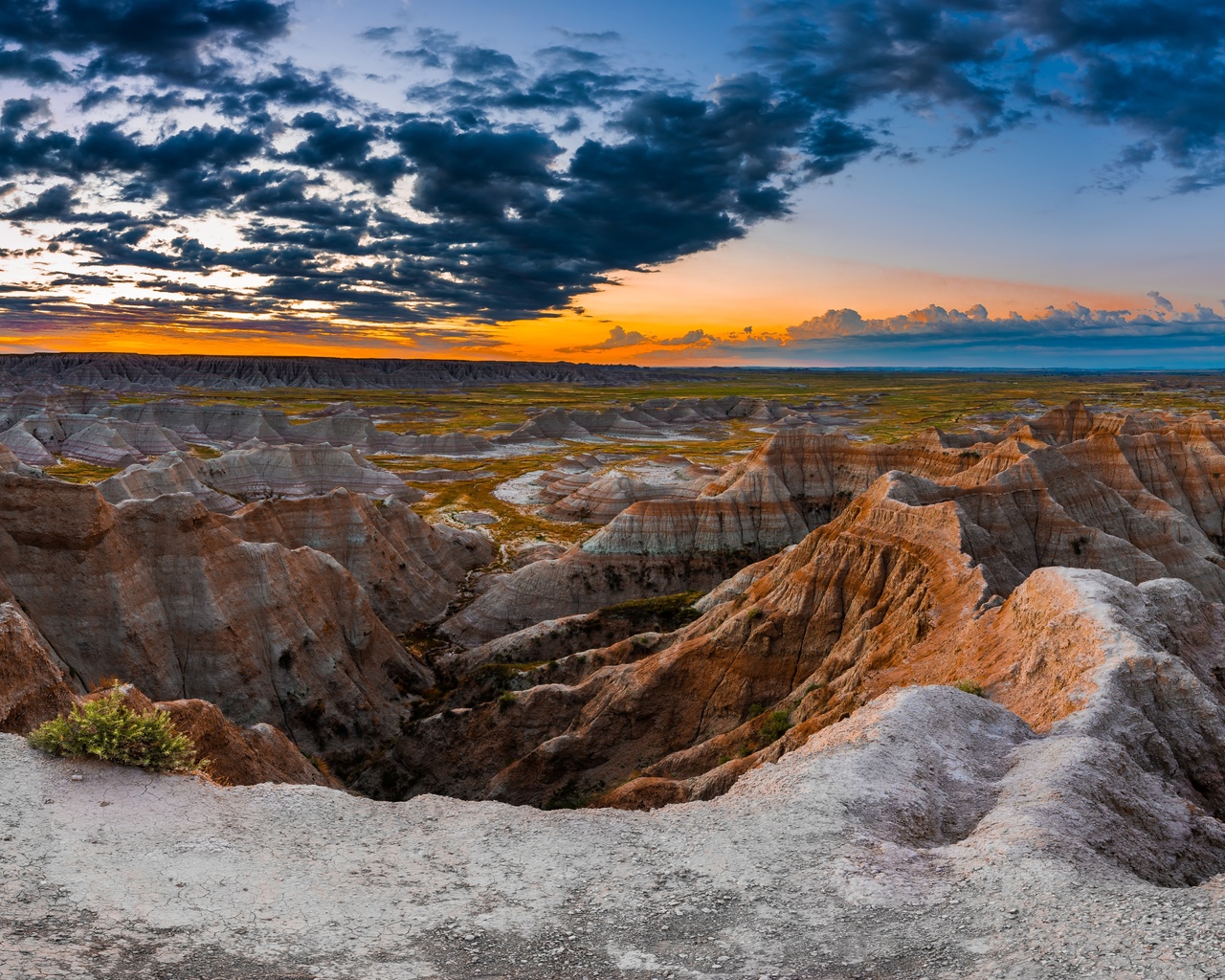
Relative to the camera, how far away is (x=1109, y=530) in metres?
44.8

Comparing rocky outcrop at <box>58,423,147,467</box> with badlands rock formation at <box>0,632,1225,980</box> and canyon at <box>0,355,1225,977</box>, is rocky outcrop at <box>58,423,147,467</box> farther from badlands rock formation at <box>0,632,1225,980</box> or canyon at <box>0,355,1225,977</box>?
badlands rock formation at <box>0,632,1225,980</box>

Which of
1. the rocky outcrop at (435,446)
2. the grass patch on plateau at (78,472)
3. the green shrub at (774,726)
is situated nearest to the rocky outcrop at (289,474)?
the grass patch on plateau at (78,472)

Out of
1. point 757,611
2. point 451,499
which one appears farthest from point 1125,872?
point 451,499

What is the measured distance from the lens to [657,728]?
30.7 meters

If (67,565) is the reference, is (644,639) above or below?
below

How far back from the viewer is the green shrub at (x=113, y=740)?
13.1 metres

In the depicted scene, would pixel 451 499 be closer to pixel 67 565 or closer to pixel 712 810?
pixel 67 565

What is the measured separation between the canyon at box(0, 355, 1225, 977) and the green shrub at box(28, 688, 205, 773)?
0.89ft

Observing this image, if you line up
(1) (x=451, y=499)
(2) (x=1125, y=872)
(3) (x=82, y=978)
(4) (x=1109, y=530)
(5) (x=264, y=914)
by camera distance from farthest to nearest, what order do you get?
(1) (x=451, y=499) < (4) (x=1109, y=530) < (2) (x=1125, y=872) < (5) (x=264, y=914) < (3) (x=82, y=978)

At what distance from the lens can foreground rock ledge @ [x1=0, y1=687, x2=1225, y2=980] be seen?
8.85 meters

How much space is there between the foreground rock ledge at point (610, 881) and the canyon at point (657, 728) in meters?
0.06

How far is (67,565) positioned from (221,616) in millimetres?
6004

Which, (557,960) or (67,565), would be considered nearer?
(557,960)

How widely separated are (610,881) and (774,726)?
15.8m
